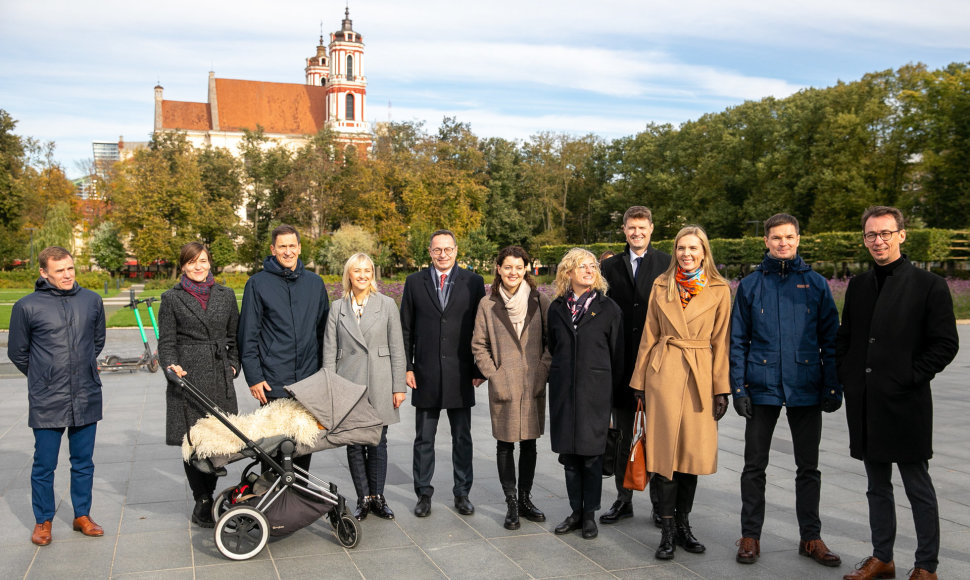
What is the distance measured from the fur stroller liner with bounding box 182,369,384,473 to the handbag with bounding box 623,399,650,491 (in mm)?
1652

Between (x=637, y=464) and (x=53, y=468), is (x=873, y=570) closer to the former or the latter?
(x=637, y=464)

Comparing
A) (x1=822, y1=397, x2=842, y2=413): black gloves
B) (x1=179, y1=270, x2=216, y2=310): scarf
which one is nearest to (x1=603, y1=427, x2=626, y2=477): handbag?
(x1=822, y1=397, x2=842, y2=413): black gloves

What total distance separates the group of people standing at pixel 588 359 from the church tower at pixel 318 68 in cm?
10017

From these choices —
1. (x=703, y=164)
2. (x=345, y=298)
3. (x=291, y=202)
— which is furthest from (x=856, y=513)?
(x=291, y=202)

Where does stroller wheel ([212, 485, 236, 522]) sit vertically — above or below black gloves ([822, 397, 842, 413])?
below

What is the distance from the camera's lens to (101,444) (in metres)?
7.67

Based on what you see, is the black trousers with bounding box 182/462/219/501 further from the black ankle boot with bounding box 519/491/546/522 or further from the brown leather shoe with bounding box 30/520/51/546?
the black ankle boot with bounding box 519/491/546/522

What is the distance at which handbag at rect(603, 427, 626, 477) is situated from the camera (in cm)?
511

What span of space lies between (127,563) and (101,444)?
11.9 ft

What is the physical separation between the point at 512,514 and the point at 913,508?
239cm

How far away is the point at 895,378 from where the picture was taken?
4.16m

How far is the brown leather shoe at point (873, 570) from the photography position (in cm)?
418

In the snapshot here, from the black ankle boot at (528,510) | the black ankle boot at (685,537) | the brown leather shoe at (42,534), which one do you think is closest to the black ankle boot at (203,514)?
→ the brown leather shoe at (42,534)

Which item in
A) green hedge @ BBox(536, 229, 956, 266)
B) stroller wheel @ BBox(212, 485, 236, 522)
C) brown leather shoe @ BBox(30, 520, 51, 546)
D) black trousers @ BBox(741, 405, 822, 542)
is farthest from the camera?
green hedge @ BBox(536, 229, 956, 266)
